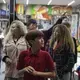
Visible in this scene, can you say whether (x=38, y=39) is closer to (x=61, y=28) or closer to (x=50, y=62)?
(x=50, y=62)

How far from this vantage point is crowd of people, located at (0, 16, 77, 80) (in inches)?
81.0

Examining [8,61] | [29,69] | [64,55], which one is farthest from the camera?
[64,55]

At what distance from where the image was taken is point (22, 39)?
2908 mm

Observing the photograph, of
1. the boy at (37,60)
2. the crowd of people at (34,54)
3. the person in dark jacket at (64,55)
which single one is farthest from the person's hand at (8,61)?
the boy at (37,60)

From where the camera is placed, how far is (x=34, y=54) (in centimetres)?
207

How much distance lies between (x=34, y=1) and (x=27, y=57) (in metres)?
13.7

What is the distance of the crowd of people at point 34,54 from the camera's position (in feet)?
6.75

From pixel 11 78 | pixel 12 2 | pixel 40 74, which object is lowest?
pixel 11 78

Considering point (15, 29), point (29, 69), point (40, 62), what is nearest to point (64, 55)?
point (15, 29)

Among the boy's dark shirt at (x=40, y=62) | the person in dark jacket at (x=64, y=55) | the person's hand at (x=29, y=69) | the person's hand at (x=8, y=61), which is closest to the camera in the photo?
the person's hand at (x=29, y=69)

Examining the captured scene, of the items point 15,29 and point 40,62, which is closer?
point 40,62

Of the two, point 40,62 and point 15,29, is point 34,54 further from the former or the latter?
point 15,29

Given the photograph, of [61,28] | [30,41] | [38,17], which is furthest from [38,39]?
[38,17]

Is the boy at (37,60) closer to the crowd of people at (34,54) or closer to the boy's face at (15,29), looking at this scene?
the crowd of people at (34,54)
